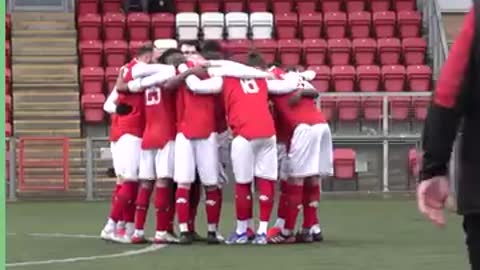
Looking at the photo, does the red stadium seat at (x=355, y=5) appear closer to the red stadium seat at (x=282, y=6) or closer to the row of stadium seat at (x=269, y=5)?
the row of stadium seat at (x=269, y=5)

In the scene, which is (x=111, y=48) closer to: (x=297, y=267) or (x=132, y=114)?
(x=132, y=114)

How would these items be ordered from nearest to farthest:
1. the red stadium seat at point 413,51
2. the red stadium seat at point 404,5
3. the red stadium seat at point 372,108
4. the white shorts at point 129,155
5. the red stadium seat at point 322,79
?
the white shorts at point 129,155
the red stadium seat at point 372,108
the red stadium seat at point 322,79
the red stadium seat at point 413,51
the red stadium seat at point 404,5

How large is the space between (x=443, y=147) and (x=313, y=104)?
26.0 ft

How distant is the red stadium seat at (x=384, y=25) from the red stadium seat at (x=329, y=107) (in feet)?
15.9

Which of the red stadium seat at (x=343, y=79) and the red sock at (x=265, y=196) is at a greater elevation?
the red stadium seat at (x=343, y=79)

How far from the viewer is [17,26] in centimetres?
2531

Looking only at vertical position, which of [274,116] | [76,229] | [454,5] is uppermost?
[454,5]

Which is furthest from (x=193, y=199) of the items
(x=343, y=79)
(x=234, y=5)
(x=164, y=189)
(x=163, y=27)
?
(x=234, y=5)

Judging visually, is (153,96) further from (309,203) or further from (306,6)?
(306,6)

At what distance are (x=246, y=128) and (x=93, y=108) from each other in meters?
11.3

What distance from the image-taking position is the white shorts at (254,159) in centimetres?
1129

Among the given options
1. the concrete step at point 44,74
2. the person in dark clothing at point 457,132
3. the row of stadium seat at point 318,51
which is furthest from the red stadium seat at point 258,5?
the person in dark clothing at point 457,132

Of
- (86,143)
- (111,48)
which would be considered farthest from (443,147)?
(111,48)

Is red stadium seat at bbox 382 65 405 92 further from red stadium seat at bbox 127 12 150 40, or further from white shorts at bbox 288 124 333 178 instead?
white shorts at bbox 288 124 333 178
